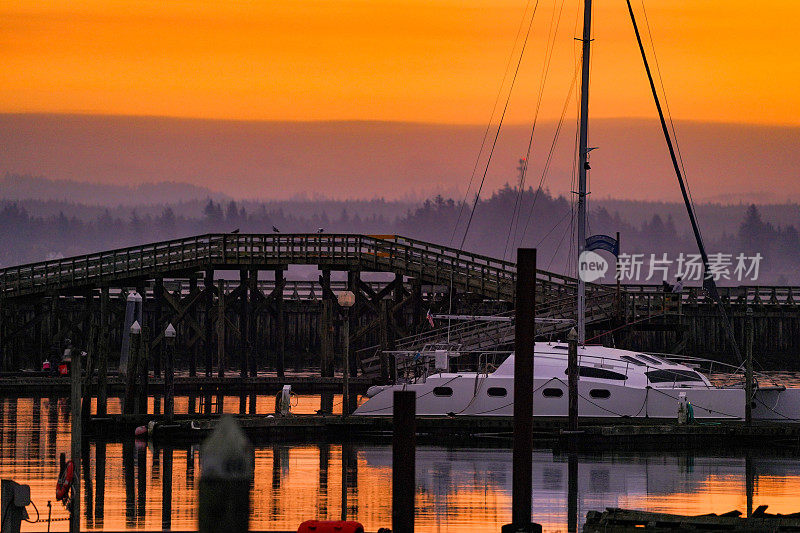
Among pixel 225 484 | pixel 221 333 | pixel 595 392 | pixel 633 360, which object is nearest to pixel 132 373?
pixel 595 392

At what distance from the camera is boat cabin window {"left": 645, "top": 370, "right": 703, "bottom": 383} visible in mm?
37094

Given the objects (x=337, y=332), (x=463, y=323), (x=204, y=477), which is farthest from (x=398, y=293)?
(x=204, y=477)

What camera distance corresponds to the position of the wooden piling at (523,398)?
69.2 ft

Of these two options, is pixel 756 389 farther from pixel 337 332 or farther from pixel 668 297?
pixel 337 332

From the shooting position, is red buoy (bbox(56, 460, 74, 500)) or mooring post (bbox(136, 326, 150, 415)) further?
mooring post (bbox(136, 326, 150, 415))

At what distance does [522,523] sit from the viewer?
21.1 meters

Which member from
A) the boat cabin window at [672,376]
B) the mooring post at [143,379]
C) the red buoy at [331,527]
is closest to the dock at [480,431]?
the boat cabin window at [672,376]

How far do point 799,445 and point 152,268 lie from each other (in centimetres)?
2661

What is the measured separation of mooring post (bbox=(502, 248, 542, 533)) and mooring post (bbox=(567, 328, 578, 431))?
1184 centimetres

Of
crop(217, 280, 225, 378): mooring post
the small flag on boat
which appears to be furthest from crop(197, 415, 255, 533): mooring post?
crop(217, 280, 225, 378): mooring post

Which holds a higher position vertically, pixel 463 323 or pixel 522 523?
pixel 463 323

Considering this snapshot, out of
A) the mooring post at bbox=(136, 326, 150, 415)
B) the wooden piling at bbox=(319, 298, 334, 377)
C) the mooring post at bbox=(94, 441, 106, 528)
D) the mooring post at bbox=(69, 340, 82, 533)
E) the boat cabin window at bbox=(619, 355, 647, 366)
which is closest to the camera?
the mooring post at bbox=(69, 340, 82, 533)

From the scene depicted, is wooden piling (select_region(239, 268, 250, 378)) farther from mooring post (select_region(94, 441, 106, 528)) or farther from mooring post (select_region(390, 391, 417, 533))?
mooring post (select_region(390, 391, 417, 533))

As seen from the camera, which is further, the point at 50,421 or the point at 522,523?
the point at 50,421
